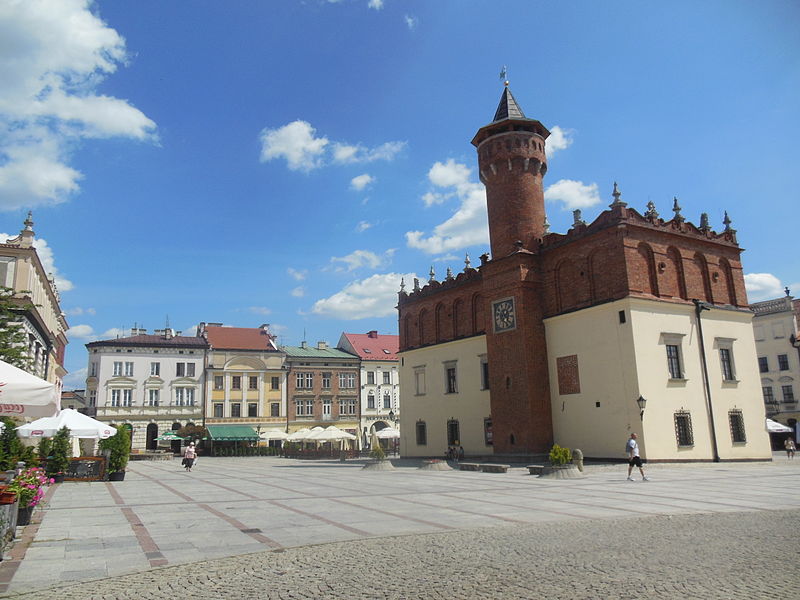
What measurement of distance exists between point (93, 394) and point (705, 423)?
53339mm

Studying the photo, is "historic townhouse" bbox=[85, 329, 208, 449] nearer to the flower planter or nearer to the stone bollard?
the stone bollard

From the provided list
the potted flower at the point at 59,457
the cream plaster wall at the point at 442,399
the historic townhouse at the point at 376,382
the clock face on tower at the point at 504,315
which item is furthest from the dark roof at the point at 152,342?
the potted flower at the point at 59,457

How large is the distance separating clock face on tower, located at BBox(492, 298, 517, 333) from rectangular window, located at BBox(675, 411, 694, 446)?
350 inches

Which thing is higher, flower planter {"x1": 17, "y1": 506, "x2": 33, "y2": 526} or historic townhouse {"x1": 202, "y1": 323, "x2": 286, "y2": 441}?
historic townhouse {"x1": 202, "y1": 323, "x2": 286, "y2": 441}

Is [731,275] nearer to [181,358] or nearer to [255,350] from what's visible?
[255,350]

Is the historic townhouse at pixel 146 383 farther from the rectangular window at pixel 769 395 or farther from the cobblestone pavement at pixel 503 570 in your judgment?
the cobblestone pavement at pixel 503 570

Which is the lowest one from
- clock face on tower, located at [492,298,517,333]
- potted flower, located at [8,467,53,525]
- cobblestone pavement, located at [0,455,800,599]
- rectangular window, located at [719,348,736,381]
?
cobblestone pavement, located at [0,455,800,599]

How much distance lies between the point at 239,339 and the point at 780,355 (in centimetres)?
5171

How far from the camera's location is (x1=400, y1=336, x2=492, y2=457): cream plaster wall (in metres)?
36.9

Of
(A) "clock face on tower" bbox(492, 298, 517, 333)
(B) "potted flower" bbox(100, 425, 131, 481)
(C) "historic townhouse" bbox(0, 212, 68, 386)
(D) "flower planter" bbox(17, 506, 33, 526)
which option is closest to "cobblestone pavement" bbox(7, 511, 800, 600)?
(D) "flower planter" bbox(17, 506, 33, 526)

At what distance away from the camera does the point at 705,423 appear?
95.8ft

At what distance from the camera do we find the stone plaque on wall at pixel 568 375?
1203 inches

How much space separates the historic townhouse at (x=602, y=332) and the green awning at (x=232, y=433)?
2874 centimetres

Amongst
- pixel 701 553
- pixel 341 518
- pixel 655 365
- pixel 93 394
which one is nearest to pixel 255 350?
pixel 93 394
